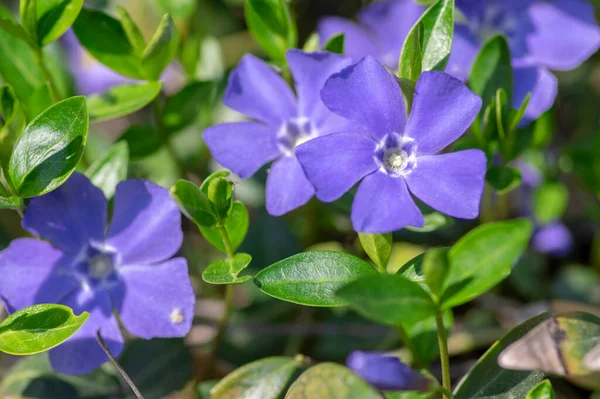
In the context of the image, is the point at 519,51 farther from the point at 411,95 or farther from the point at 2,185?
the point at 2,185

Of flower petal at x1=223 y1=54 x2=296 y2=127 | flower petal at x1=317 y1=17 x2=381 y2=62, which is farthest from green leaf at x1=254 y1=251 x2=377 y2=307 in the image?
flower petal at x1=317 y1=17 x2=381 y2=62

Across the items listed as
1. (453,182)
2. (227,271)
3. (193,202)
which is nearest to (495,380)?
(453,182)

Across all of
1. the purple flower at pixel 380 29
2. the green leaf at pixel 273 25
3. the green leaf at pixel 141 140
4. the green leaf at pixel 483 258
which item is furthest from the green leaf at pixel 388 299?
the purple flower at pixel 380 29

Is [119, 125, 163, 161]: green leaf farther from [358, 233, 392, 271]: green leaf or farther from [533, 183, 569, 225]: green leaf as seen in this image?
[533, 183, 569, 225]: green leaf

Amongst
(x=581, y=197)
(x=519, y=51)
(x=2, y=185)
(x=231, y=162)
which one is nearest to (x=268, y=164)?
(x=231, y=162)

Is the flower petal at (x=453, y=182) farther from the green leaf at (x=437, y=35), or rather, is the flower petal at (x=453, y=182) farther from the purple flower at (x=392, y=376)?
the purple flower at (x=392, y=376)
